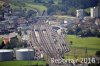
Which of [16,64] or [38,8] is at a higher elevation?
[38,8]

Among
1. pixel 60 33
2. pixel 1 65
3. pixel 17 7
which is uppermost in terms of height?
pixel 17 7

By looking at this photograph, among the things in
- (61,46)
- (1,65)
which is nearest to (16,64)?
(1,65)

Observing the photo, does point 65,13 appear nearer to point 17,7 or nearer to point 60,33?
point 60,33

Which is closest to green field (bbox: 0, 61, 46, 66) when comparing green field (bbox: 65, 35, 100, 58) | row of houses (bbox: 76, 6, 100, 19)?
green field (bbox: 65, 35, 100, 58)

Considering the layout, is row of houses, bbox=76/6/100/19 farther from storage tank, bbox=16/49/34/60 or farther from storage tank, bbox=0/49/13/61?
storage tank, bbox=0/49/13/61

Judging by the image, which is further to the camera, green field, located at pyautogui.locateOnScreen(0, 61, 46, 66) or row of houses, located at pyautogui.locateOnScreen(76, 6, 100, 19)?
row of houses, located at pyautogui.locateOnScreen(76, 6, 100, 19)

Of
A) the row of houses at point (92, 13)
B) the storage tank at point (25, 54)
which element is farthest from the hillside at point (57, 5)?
the storage tank at point (25, 54)

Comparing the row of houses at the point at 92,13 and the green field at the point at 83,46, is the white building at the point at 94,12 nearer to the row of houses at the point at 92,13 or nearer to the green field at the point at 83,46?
the row of houses at the point at 92,13
